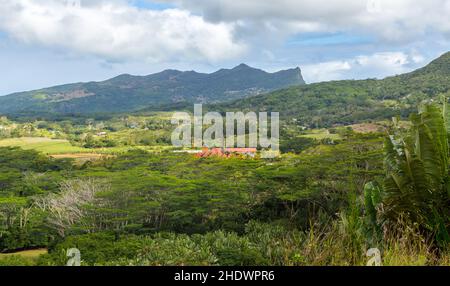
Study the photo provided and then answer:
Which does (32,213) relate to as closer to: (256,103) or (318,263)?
(318,263)

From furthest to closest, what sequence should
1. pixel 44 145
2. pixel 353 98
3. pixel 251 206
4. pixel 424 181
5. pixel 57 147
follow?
pixel 353 98 < pixel 44 145 < pixel 57 147 < pixel 251 206 < pixel 424 181

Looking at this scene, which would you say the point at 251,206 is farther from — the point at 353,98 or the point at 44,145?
the point at 353,98

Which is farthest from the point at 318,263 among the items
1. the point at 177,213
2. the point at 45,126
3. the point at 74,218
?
the point at 45,126

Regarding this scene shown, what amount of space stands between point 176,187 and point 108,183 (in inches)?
233

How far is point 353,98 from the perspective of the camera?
118125mm

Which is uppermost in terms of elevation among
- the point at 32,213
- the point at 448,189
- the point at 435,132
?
the point at 435,132

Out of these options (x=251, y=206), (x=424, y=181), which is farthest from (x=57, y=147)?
(x=424, y=181)

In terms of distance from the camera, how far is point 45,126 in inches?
4026

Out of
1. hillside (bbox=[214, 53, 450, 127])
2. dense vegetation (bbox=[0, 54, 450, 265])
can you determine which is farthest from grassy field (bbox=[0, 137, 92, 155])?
hillside (bbox=[214, 53, 450, 127])

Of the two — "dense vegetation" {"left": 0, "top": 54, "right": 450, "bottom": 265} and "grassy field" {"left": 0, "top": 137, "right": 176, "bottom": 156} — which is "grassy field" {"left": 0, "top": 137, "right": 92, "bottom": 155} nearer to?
"grassy field" {"left": 0, "top": 137, "right": 176, "bottom": 156}

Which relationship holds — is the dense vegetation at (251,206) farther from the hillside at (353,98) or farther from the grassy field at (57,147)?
the hillside at (353,98)

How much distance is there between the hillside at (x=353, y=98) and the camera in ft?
300

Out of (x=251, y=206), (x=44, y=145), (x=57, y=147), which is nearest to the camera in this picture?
(x=251, y=206)

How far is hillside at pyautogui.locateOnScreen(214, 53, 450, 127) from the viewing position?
300 feet
